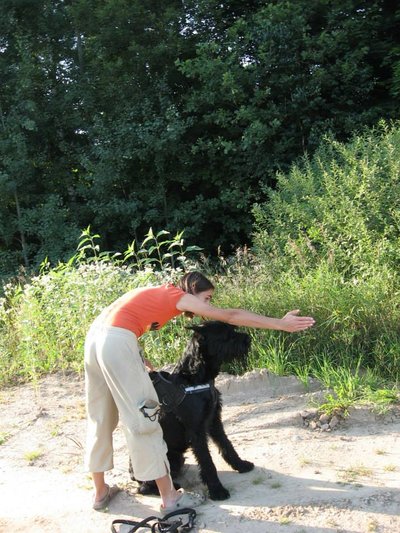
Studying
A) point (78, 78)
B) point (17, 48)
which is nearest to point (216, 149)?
point (78, 78)

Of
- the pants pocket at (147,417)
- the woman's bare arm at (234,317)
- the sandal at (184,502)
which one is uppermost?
the woman's bare arm at (234,317)

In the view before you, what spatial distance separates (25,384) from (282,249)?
3.85 m

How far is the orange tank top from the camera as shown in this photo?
3551 mm

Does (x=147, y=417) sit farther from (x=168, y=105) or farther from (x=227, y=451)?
(x=168, y=105)

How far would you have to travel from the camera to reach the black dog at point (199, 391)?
379cm

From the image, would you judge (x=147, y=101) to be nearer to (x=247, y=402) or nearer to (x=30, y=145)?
(x=30, y=145)

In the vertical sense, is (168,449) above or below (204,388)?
below

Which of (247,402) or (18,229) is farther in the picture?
(18,229)

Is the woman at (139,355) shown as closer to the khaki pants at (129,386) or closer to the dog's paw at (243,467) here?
the khaki pants at (129,386)

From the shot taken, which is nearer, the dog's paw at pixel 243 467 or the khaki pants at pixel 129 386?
the khaki pants at pixel 129 386

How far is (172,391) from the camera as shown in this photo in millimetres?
3836

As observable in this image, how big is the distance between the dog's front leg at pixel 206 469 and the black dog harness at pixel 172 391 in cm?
26

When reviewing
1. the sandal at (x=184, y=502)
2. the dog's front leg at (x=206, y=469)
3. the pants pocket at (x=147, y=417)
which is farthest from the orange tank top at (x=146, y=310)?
the sandal at (x=184, y=502)

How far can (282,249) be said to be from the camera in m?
8.04
